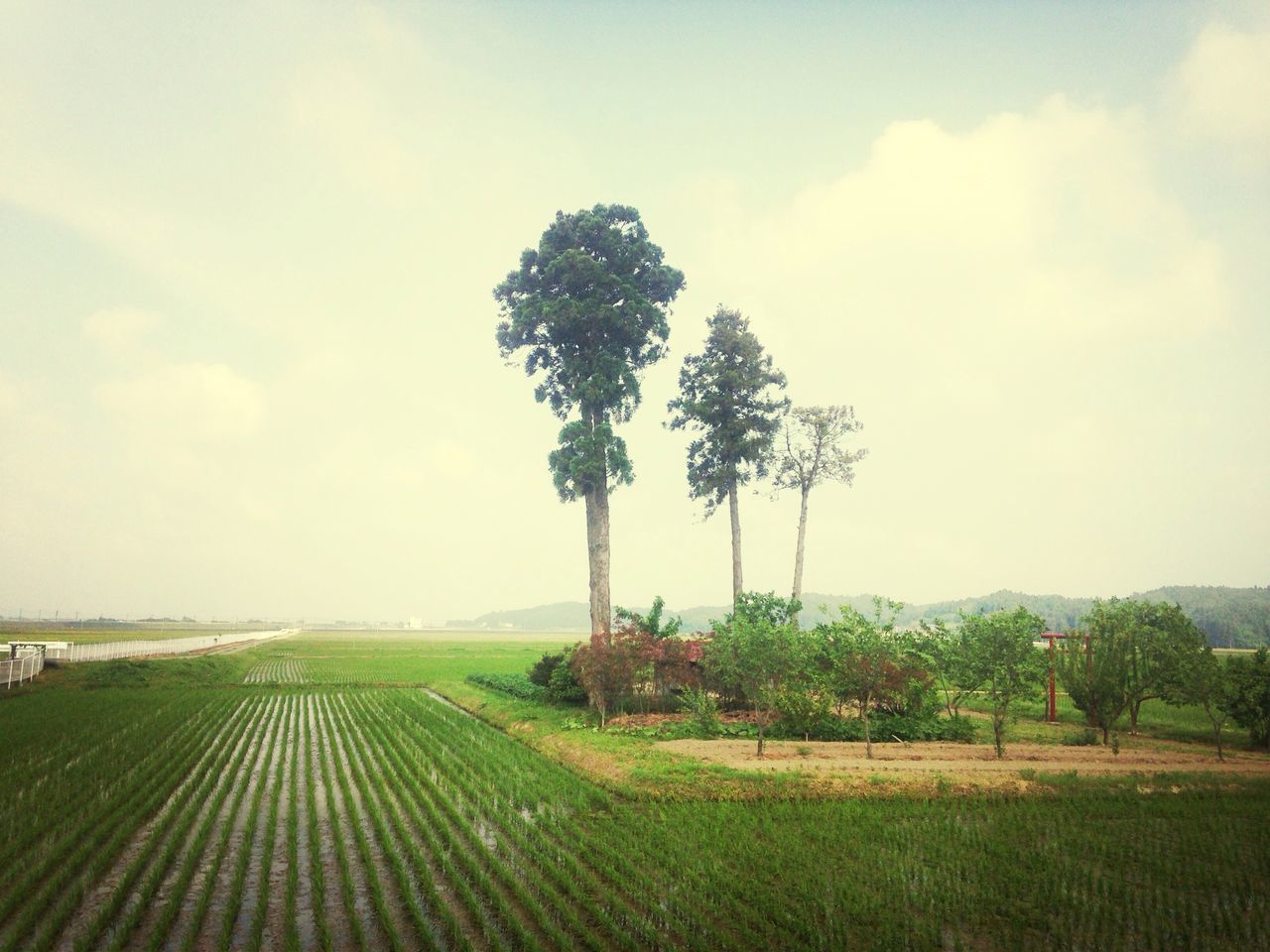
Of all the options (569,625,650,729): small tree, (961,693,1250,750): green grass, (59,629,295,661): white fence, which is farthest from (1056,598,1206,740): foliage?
(59,629,295,661): white fence

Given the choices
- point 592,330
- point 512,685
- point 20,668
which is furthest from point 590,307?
point 20,668

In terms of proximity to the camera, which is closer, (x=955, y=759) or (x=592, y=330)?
(x=955, y=759)

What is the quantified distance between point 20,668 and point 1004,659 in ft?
152

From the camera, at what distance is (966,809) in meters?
13.5

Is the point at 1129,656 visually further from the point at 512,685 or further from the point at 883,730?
the point at 512,685

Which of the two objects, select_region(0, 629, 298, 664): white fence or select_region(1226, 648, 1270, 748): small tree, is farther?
select_region(0, 629, 298, 664): white fence

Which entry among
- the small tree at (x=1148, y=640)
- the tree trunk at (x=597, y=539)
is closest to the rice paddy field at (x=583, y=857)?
the small tree at (x=1148, y=640)

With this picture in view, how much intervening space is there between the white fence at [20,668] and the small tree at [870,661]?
40.2 metres

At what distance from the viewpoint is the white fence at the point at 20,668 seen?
112ft

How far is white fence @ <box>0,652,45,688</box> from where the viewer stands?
3406 centimetres

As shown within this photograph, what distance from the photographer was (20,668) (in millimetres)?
35688

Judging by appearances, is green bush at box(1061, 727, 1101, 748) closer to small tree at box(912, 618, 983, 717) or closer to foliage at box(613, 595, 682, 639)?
small tree at box(912, 618, 983, 717)

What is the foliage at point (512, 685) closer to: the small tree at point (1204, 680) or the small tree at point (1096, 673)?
the small tree at point (1096, 673)

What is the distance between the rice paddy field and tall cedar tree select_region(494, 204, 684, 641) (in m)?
14.6
